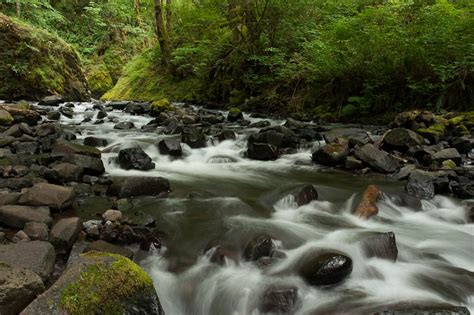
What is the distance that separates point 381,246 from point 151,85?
17.5 m

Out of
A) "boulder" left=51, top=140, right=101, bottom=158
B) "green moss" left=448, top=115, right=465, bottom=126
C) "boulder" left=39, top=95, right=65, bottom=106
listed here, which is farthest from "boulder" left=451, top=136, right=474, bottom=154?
"boulder" left=39, top=95, right=65, bottom=106

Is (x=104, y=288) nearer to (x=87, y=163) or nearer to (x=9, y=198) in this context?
(x=9, y=198)

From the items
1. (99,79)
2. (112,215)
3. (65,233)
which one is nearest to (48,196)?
(112,215)

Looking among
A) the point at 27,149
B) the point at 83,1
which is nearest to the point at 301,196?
the point at 27,149

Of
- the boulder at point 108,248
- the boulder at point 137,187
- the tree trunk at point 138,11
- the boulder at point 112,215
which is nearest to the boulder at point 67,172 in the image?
the boulder at point 137,187

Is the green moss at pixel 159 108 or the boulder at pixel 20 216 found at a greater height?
the boulder at pixel 20 216

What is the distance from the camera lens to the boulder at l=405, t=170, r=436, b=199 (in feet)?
17.4

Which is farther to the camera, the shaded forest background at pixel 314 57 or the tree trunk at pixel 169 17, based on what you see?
the tree trunk at pixel 169 17

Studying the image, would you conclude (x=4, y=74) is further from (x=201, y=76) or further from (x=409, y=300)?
(x=409, y=300)

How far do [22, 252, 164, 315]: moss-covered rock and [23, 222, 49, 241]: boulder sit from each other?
106 cm

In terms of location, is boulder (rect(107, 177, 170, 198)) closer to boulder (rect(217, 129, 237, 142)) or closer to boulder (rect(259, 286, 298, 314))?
boulder (rect(259, 286, 298, 314))

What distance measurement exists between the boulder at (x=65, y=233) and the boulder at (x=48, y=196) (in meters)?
0.62

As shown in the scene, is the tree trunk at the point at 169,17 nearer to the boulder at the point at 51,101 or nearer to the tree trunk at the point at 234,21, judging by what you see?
the tree trunk at the point at 234,21

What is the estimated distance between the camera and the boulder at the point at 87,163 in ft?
19.0
